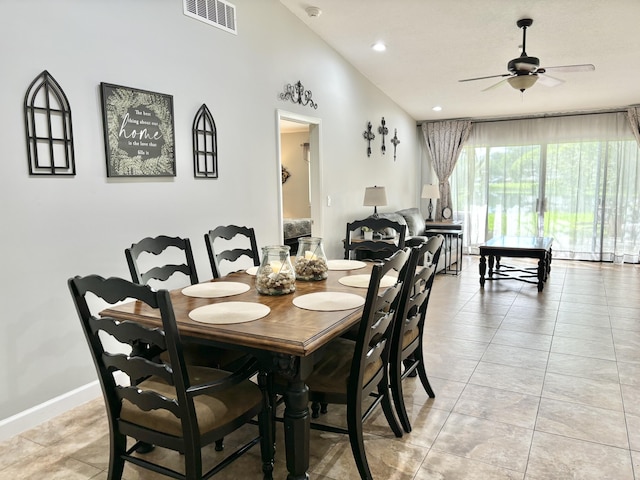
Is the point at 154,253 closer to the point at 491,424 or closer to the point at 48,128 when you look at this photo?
the point at 48,128

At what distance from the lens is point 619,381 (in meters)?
2.90

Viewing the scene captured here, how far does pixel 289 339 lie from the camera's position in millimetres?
1586

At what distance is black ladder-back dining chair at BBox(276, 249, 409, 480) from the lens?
1775 millimetres

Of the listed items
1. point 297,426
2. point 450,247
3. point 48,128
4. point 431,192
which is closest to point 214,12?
point 48,128

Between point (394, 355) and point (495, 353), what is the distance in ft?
4.85

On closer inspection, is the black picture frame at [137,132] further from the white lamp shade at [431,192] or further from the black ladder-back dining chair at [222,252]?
the white lamp shade at [431,192]

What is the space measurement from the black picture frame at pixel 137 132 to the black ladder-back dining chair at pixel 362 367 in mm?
1761

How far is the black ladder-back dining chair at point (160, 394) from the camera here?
4.76 ft

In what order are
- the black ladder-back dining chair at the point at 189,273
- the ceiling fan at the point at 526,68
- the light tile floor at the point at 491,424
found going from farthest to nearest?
1. the ceiling fan at the point at 526,68
2. the black ladder-back dining chair at the point at 189,273
3. the light tile floor at the point at 491,424

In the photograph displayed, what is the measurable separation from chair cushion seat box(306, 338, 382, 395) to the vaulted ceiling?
10.2ft

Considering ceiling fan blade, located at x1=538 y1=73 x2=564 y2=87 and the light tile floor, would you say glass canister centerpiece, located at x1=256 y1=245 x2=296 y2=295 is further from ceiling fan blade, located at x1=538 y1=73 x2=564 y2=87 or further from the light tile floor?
ceiling fan blade, located at x1=538 y1=73 x2=564 y2=87

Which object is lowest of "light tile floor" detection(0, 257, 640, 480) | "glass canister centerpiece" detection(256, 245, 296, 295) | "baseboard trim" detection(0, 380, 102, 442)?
"light tile floor" detection(0, 257, 640, 480)

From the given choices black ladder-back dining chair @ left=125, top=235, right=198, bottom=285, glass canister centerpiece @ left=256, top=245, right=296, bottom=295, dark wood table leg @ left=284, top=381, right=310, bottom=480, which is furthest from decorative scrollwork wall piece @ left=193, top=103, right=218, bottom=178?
dark wood table leg @ left=284, top=381, right=310, bottom=480

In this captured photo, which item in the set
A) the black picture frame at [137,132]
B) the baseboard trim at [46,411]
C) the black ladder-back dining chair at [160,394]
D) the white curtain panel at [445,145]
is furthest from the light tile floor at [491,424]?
the white curtain panel at [445,145]
